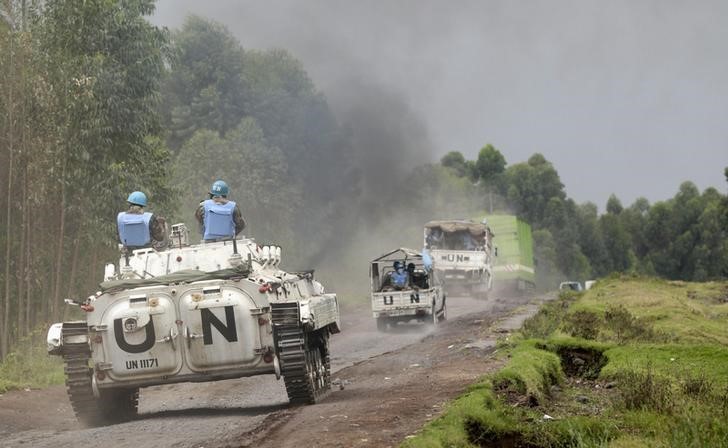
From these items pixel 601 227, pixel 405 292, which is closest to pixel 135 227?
pixel 405 292

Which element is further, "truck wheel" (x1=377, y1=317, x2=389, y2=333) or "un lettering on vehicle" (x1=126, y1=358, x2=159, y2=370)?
"truck wheel" (x1=377, y1=317, x2=389, y2=333)

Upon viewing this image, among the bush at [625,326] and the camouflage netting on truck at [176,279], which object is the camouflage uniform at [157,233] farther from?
the bush at [625,326]

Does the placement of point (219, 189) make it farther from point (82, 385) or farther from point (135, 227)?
point (82, 385)

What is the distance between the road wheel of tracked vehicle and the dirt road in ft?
→ 0.77

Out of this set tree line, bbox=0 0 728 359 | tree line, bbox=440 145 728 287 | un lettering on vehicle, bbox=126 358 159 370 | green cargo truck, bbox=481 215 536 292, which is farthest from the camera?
tree line, bbox=440 145 728 287

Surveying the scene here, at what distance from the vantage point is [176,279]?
14.6 meters

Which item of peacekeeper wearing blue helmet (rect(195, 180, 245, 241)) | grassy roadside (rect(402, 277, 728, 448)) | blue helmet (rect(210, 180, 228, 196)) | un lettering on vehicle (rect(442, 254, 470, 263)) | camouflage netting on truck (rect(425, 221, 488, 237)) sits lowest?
grassy roadside (rect(402, 277, 728, 448))

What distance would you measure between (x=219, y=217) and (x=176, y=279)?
2.09m

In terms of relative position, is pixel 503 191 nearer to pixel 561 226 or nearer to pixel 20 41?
pixel 561 226

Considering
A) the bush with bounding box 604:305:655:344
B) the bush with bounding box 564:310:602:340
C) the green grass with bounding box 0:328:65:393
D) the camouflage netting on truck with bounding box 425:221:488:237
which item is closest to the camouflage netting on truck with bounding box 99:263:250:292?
the green grass with bounding box 0:328:65:393

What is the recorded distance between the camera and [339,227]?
6456cm

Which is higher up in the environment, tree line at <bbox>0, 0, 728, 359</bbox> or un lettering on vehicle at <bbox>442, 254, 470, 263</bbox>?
tree line at <bbox>0, 0, 728, 359</bbox>

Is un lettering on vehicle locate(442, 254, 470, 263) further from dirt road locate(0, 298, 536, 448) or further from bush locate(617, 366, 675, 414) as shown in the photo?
bush locate(617, 366, 675, 414)

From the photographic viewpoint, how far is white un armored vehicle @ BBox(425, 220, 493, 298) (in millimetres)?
44625
